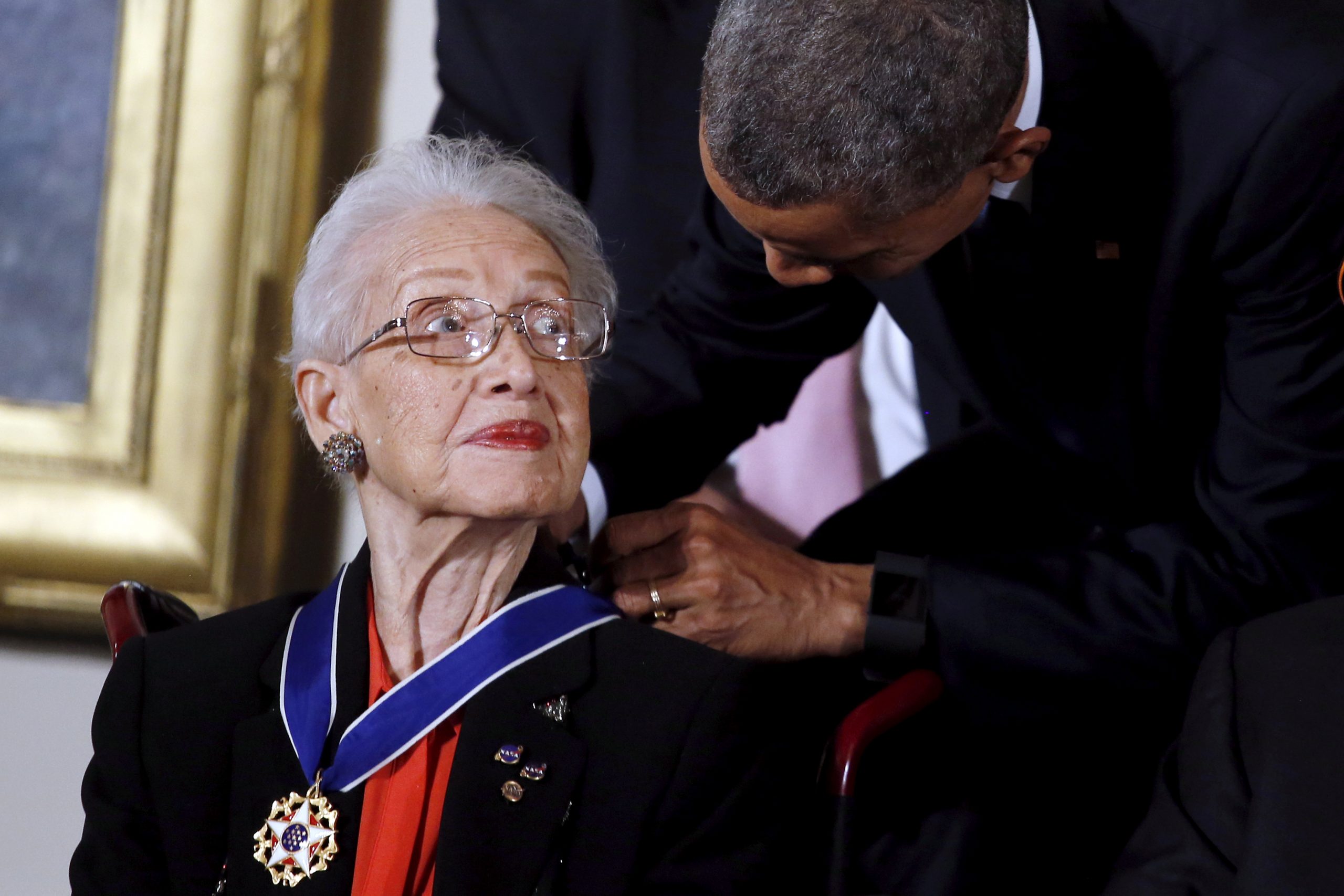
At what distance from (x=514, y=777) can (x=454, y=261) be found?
2.01 ft

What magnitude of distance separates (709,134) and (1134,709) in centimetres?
102

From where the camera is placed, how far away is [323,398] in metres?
1.78

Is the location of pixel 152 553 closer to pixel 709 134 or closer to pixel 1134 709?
pixel 709 134

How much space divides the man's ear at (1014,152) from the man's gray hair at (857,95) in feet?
0.25

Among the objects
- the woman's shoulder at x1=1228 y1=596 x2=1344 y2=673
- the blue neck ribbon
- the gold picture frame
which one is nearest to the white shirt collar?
the woman's shoulder at x1=1228 y1=596 x2=1344 y2=673

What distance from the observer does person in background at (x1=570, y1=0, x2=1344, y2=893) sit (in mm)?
1583

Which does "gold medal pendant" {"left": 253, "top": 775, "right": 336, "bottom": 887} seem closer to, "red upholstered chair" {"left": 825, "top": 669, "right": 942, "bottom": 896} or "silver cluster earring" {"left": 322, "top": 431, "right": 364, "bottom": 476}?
"silver cluster earring" {"left": 322, "top": 431, "right": 364, "bottom": 476}

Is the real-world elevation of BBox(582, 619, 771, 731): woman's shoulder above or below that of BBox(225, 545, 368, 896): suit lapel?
above

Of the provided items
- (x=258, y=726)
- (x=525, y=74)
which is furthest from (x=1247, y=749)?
(x=525, y=74)

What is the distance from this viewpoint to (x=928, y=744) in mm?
2004

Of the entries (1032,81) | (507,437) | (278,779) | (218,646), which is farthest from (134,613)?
(1032,81)

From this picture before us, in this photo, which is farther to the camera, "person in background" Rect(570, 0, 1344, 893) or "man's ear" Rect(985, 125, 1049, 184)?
"man's ear" Rect(985, 125, 1049, 184)

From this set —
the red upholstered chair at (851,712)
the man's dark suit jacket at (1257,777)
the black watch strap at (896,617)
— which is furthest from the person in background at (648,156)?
the man's dark suit jacket at (1257,777)

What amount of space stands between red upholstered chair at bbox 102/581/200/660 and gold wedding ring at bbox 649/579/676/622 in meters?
0.60
